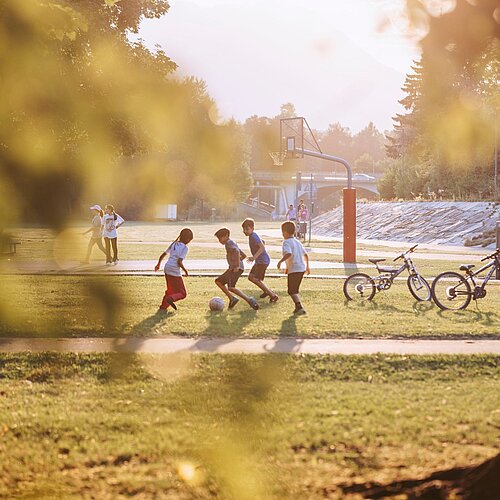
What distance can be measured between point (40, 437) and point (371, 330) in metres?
5.93

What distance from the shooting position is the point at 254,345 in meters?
10.1

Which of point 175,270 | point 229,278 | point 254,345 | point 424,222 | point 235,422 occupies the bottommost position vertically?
point 235,422

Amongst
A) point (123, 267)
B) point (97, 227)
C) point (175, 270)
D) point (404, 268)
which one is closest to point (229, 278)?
point (175, 270)

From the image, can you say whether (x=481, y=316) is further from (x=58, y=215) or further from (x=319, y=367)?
(x=58, y=215)

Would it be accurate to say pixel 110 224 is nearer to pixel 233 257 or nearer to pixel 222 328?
pixel 233 257

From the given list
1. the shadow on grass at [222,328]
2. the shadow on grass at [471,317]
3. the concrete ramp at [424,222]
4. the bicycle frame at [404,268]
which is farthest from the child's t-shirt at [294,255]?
the concrete ramp at [424,222]

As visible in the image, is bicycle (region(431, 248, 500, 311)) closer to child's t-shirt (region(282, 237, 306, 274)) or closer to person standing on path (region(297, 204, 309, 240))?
child's t-shirt (region(282, 237, 306, 274))

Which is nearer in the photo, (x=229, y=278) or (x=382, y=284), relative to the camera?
(x=229, y=278)

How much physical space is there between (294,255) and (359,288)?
2.42 meters

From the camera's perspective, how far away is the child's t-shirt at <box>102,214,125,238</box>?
2324cm

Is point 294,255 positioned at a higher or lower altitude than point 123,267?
higher

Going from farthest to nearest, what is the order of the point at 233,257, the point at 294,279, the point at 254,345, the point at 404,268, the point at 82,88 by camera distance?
the point at 82,88 → the point at 404,268 → the point at 233,257 → the point at 294,279 → the point at 254,345

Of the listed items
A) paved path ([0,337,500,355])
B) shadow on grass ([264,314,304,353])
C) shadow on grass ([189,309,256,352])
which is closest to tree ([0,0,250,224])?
paved path ([0,337,500,355])

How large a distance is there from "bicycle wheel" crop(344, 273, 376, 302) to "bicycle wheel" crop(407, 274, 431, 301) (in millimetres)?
651
